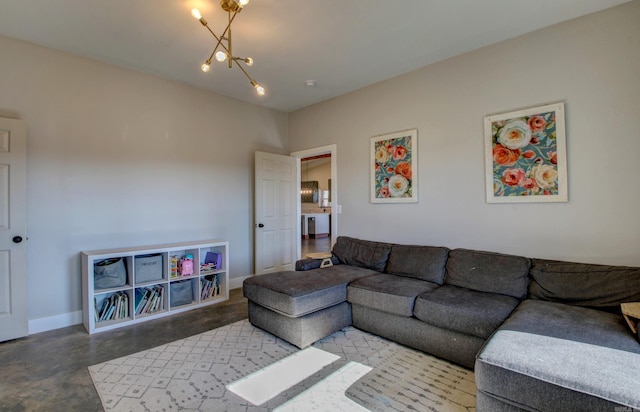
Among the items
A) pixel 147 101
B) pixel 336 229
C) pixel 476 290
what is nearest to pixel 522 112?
pixel 476 290

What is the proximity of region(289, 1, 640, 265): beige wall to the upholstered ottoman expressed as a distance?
4.14ft

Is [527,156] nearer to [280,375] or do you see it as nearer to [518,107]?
[518,107]

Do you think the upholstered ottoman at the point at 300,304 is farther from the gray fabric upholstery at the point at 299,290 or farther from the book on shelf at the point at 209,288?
the book on shelf at the point at 209,288

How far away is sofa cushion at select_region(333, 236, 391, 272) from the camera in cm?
343

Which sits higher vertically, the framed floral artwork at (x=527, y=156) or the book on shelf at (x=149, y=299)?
the framed floral artwork at (x=527, y=156)

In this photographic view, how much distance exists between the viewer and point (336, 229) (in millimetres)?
4387

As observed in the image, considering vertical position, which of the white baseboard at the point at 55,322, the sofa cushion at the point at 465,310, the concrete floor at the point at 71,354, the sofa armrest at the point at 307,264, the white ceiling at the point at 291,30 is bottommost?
the concrete floor at the point at 71,354

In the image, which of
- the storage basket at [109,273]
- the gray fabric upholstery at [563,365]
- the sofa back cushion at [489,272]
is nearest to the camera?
the gray fabric upholstery at [563,365]

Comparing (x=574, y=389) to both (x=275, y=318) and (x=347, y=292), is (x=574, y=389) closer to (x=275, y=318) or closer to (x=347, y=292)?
(x=347, y=292)

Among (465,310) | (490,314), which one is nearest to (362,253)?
(465,310)

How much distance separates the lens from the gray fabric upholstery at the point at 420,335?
221 centimetres

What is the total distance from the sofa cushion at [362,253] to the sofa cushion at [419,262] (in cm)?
10

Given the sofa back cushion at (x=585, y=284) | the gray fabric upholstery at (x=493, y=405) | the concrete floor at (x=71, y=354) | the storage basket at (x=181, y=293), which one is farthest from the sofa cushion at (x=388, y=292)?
the storage basket at (x=181, y=293)

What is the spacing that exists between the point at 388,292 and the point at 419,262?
0.63 m
